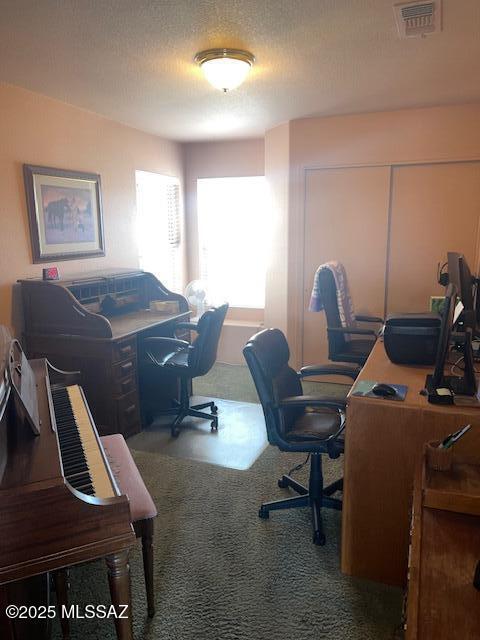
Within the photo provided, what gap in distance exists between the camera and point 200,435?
11.2 ft

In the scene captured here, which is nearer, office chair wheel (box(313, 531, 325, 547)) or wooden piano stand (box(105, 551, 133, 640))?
wooden piano stand (box(105, 551, 133, 640))

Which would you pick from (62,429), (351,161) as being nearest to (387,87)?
(351,161)

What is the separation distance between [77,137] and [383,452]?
10.6 ft

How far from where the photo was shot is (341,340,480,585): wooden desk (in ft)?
5.89

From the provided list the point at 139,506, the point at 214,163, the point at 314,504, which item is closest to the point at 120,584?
the point at 139,506

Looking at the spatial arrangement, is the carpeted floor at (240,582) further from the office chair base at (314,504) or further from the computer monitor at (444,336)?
the computer monitor at (444,336)

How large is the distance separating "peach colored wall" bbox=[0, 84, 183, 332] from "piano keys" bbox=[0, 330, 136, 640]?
6.15 feet

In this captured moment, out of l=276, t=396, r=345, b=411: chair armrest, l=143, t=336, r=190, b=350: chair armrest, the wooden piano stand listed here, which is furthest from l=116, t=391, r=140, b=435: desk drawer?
the wooden piano stand

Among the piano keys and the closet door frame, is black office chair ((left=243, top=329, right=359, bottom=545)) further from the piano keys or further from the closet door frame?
the closet door frame

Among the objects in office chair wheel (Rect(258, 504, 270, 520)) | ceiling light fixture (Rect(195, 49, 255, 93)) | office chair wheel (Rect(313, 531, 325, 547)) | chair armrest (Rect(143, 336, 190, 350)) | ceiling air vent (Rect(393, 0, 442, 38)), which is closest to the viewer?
ceiling air vent (Rect(393, 0, 442, 38))

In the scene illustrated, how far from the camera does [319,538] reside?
7.21 ft

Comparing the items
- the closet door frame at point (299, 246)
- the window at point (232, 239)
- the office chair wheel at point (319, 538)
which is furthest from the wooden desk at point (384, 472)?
the window at point (232, 239)

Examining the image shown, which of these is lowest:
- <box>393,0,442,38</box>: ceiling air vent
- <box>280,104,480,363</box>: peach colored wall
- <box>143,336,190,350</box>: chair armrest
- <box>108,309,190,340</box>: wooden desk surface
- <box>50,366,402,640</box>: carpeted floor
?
<box>50,366,402,640</box>: carpeted floor

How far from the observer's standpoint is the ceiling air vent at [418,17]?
80.8 inches
